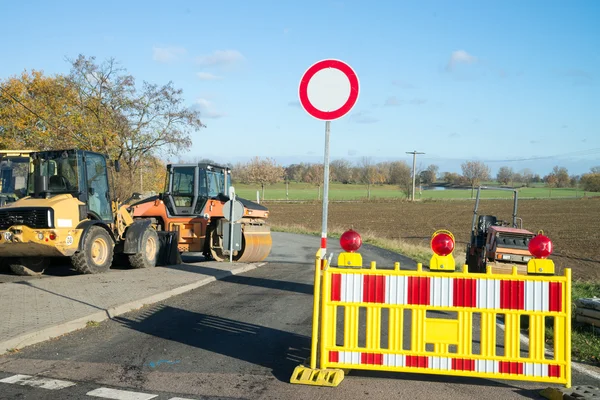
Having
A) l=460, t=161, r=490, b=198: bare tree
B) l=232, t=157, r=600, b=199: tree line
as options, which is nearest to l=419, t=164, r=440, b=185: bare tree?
l=232, t=157, r=600, b=199: tree line

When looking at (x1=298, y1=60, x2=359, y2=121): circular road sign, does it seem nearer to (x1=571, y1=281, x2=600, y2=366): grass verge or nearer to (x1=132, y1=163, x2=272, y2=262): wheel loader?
(x1=571, y1=281, x2=600, y2=366): grass verge

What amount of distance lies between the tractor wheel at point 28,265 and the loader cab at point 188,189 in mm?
4562

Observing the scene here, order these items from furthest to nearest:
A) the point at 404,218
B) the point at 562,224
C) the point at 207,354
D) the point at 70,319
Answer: the point at 404,218
the point at 562,224
the point at 70,319
the point at 207,354

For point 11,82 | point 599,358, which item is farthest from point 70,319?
point 11,82

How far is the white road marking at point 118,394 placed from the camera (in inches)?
209

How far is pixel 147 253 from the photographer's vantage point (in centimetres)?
1566

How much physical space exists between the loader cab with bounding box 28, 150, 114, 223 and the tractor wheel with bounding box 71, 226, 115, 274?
442 millimetres

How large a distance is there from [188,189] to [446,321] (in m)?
13.5

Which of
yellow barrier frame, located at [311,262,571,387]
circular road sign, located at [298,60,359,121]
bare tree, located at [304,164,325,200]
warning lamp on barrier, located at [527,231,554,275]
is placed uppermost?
bare tree, located at [304,164,325,200]

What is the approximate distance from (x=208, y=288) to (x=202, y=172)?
7.09 meters

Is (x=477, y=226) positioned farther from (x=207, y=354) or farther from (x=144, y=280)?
(x=207, y=354)

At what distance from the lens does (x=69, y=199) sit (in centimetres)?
1321

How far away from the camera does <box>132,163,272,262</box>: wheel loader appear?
18.0 meters

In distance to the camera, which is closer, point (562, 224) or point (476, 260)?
point (476, 260)
